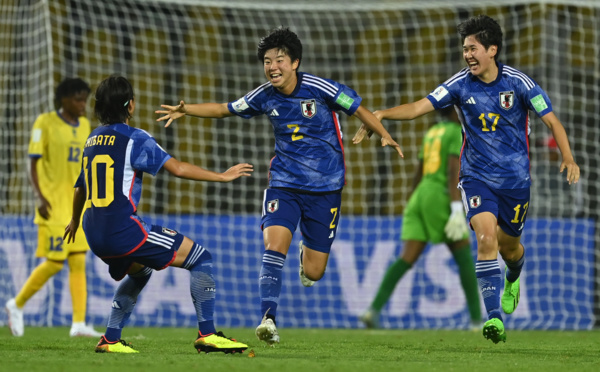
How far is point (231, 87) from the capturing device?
14.6 m

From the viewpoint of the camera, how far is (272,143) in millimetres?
14766

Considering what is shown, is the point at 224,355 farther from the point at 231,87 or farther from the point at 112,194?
the point at 231,87

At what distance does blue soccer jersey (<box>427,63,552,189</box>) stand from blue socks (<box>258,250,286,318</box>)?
1.41 metres

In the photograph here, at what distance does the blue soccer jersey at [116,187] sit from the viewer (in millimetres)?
5629

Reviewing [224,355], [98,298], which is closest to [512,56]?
Result: [98,298]

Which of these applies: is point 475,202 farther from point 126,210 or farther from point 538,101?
point 126,210

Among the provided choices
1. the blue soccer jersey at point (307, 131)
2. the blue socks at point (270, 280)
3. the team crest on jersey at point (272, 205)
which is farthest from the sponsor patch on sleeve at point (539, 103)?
the blue socks at point (270, 280)

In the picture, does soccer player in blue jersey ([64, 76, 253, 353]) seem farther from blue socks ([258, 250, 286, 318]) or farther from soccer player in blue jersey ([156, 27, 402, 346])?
soccer player in blue jersey ([156, 27, 402, 346])

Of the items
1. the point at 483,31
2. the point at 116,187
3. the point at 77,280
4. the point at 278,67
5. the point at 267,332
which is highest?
the point at 483,31

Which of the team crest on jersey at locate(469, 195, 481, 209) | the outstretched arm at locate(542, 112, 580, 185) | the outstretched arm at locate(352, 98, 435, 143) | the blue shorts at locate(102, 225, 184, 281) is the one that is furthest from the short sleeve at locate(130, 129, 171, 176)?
the outstretched arm at locate(542, 112, 580, 185)

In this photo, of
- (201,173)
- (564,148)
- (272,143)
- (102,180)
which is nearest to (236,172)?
(201,173)

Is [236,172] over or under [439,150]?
under

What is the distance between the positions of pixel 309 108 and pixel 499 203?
55.8 inches

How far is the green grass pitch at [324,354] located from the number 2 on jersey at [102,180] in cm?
87
